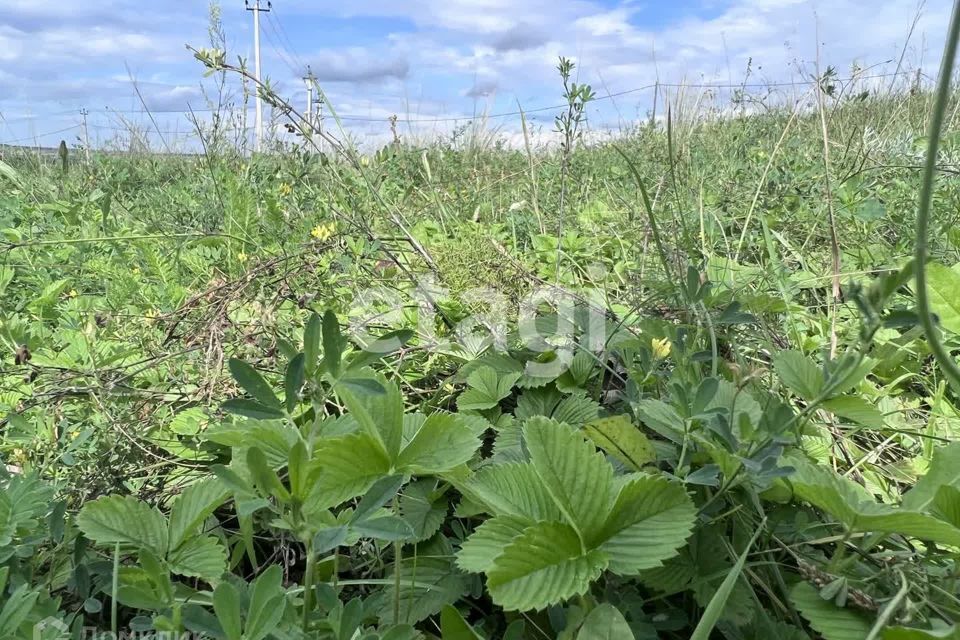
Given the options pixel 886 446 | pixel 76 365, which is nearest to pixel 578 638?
pixel 886 446

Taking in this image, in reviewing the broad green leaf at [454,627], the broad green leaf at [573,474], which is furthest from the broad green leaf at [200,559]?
the broad green leaf at [573,474]

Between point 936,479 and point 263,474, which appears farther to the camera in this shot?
point 936,479

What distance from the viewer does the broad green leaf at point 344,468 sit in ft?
2.33

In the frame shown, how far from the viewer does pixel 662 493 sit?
72 cm

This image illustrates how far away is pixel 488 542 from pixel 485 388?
448 millimetres

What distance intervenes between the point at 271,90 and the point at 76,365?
82cm

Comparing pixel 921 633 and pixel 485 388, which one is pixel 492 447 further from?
pixel 921 633

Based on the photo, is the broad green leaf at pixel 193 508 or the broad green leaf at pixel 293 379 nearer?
the broad green leaf at pixel 293 379

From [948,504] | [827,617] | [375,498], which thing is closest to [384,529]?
[375,498]

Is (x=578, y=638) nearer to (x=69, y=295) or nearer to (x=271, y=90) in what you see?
(x=271, y=90)

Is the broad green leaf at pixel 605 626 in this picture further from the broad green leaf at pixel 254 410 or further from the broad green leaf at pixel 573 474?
the broad green leaf at pixel 254 410

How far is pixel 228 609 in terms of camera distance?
588 millimetres

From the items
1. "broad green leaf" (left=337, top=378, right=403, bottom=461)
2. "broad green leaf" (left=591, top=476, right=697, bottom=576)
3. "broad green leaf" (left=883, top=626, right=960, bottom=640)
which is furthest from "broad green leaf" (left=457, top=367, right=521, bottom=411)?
"broad green leaf" (left=883, top=626, right=960, bottom=640)

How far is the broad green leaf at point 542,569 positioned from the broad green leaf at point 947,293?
1255 millimetres
